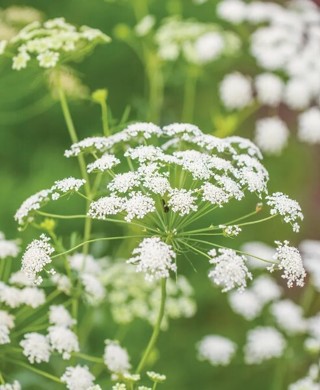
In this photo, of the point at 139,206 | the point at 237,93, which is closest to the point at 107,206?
the point at 139,206

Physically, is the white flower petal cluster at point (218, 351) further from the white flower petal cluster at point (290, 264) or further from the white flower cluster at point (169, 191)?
the white flower petal cluster at point (290, 264)

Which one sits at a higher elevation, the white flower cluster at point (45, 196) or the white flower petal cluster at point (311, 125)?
the white flower petal cluster at point (311, 125)

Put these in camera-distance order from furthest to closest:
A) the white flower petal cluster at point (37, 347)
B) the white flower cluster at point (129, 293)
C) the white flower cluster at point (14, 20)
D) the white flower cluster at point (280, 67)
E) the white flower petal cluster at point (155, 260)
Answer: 1. the white flower cluster at point (280, 67)
2. the white flower cluster at point (14, 20)
3. the white flower cluster at point (129, 293)
4. the white flower petal cluster at point (37, 347)
5. the white flower petal cluster at point (155, 260)

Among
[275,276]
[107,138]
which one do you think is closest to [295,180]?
[275,276]

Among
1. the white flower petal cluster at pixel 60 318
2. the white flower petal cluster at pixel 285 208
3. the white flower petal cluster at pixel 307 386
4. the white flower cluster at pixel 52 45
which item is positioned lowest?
the white flower petal cluster at pixel 60 318

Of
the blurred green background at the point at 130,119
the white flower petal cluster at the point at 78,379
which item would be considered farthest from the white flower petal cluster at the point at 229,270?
the blurred green background at the point at 130,119

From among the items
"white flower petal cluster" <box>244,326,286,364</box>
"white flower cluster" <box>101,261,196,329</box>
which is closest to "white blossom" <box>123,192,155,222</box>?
"white flower cluster" <box>101,261,196,329</box>

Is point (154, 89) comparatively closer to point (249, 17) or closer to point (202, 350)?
point (249, 17)
